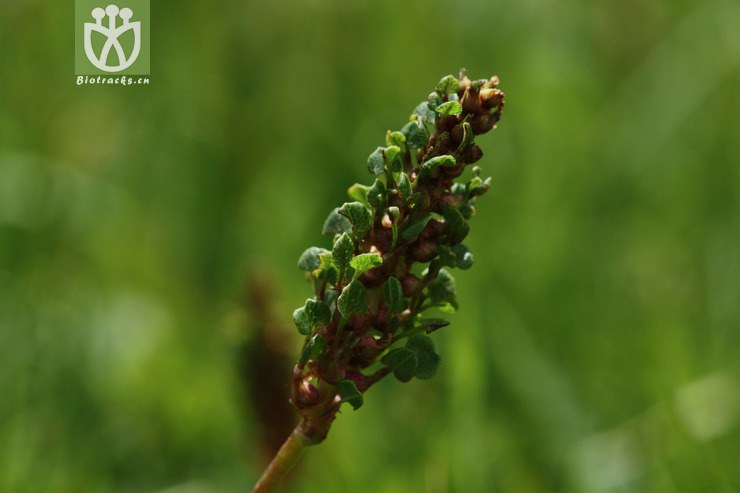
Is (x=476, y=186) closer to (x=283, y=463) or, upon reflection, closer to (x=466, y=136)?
(x=466, y=136)

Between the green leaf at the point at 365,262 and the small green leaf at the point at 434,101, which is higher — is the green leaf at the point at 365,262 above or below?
below

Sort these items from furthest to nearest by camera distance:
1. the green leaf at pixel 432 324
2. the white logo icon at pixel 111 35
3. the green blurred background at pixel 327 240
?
the white logo icon at pixel 111 35 → the green blurred background at pixel 327 240 → the green leaf at pixel 432 324

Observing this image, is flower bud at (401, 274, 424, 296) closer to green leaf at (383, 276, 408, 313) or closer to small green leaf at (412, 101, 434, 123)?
green leaf at (383, 276, 408, 313)

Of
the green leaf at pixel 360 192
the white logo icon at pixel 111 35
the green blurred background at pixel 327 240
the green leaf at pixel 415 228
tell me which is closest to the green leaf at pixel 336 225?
the green leaf at pixel 360 192

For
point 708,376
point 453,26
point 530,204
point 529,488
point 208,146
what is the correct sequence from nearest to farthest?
1. point 529,488
2. point 708,376
3. point 530,204
4. point 208,146
5. point 453,26

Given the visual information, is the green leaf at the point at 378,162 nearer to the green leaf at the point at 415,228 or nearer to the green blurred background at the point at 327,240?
the green leaf at the point at 415,228

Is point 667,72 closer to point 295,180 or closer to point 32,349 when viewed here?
point 295,180

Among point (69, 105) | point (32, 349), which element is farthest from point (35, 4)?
point (32, 349)

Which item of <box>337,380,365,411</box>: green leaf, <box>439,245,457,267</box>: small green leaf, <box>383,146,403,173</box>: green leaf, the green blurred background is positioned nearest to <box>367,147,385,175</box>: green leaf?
<box>383,146,403,173</box>: green leaf
